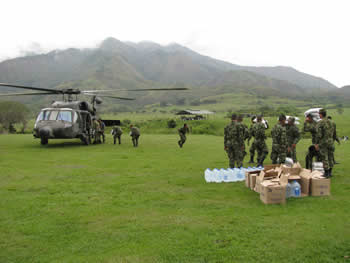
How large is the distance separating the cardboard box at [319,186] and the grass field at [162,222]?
0.63 feet

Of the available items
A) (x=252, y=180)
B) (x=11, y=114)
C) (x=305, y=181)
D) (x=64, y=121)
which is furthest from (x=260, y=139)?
(x=11, y=114)

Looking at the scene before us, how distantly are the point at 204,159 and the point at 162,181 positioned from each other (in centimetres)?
519

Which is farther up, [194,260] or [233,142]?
[233,142]

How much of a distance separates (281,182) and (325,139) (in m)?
2.99

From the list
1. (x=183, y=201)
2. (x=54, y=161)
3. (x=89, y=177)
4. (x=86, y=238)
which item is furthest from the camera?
(x=54, y=161)

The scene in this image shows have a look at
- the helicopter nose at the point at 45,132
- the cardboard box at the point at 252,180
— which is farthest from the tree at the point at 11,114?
the cardboard box at the point at 252,180

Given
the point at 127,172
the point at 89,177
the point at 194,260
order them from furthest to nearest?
the point at 127,172 < the point at 89,177 < the point at 194,260

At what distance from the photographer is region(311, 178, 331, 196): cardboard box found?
7094 mm

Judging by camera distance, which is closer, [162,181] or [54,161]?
[162,181]

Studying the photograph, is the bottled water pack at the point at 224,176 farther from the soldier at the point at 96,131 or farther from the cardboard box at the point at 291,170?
the soldier at the point at 96,131

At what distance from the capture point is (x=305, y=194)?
7.20 m

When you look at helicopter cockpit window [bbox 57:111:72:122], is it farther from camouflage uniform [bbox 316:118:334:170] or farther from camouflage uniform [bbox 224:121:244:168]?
camouflage uniform [bbox 316:118:334:170]

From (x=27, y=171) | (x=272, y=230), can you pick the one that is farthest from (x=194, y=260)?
(x=27, y=171)

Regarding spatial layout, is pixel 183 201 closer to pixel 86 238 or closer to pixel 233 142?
pixel 86 238
